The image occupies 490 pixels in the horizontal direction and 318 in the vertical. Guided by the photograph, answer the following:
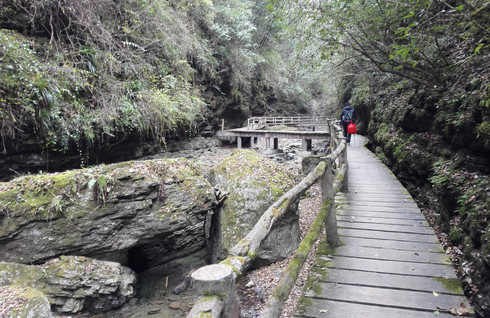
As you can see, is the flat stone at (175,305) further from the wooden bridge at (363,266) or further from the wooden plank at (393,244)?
the wooden plank at (393,244)

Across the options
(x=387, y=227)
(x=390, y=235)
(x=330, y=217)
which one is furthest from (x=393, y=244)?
(x=330, y=217)

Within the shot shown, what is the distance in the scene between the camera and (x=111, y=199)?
522cm

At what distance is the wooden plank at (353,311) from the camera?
7.55 ft

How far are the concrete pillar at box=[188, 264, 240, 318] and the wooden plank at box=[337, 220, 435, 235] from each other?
3.20 metres

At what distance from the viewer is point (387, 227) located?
4.08 meters

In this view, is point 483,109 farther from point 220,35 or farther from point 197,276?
point 220,35

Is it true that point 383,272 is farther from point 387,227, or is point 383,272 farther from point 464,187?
point 464,187

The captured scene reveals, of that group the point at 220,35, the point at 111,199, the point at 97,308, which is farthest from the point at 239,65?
the point at 97,308

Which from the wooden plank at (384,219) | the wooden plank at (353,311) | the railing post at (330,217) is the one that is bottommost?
the wooden plank at (353,311)

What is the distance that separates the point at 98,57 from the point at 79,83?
4.94 ft

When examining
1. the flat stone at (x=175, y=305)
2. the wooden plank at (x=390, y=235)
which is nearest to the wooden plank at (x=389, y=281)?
the wooden plank at (x=390, y=235)

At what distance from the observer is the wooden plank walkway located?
2.41 meters

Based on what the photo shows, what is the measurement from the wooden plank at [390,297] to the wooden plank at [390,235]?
122cm

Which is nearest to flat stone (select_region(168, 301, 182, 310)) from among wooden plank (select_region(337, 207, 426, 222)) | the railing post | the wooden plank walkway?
the wooden plank walkway
